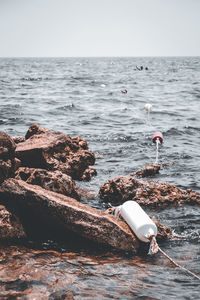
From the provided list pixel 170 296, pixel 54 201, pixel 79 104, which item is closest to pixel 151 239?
pixel 170 296

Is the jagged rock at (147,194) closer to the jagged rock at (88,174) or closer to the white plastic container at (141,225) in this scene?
the jagged rock at (88,174)

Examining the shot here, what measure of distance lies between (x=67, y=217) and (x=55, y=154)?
3.63 metres

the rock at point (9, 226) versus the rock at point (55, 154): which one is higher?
the rock at point (55, 154)

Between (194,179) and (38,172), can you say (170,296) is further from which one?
(194,179)

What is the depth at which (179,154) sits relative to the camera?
42.3 feet

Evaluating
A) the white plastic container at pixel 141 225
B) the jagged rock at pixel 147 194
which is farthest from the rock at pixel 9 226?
the jagged rock at pixel 147 194

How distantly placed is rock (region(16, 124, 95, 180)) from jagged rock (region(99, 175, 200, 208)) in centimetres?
151

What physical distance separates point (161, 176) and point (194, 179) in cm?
93

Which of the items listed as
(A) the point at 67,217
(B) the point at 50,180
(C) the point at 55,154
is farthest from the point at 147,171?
(A) the point at 67,217

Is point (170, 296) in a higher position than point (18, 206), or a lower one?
lower

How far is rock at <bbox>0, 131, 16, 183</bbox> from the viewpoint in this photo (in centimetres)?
594

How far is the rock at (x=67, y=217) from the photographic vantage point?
552cm

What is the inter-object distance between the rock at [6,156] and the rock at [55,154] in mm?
2116

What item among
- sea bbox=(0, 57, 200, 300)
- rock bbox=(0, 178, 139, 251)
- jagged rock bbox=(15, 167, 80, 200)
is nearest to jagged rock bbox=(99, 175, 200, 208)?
sea bbox=(0, 57, 200, 300)
